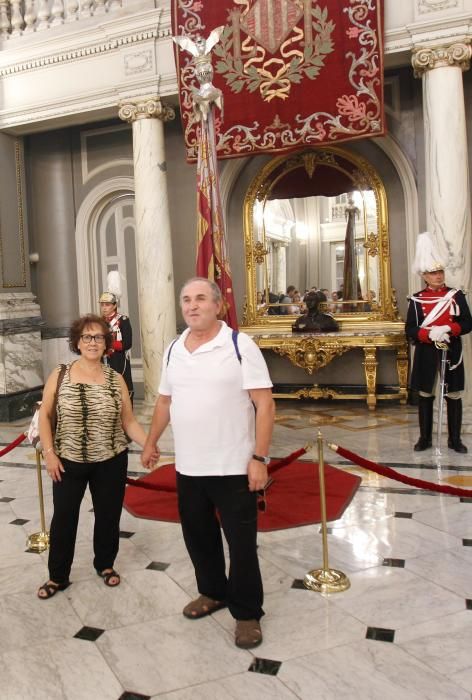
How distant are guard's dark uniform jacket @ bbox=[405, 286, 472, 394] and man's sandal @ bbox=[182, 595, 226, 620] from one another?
3471mm

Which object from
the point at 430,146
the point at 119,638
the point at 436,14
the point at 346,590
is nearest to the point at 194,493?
the point at 119,638

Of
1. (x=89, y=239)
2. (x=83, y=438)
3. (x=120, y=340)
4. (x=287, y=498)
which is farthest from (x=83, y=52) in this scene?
(x=83, y=438)

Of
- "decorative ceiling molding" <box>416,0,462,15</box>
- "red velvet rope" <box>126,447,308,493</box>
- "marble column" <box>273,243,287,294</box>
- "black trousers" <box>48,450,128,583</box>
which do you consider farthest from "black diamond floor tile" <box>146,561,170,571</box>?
"decorative ceiling molding" <box>416,0,462,15</box>

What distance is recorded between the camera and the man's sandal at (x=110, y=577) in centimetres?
349

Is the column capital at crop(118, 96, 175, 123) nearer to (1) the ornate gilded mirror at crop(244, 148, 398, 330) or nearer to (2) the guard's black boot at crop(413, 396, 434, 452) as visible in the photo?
(1) the ornate gilded mirror at crop(244, 148, 398, 330)

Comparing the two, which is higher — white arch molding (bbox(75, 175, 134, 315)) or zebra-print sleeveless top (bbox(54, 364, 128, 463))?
white arch molding (bbox(75, 175, 134, 315))

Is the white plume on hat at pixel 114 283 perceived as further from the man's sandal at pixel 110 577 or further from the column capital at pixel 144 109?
the man's sandal at pixel 110 577

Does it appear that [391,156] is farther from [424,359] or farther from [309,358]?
[424,359]

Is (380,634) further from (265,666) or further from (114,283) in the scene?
(114,283)

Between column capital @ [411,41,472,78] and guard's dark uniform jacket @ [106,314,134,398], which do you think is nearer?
column capital @ [411,41,472,78]

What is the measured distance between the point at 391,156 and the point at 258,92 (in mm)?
2066

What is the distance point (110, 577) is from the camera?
3.52m

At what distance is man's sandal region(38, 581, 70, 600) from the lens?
336 cm

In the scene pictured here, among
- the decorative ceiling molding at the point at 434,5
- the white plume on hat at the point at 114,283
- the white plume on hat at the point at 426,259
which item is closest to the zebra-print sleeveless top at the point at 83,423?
the white plume on hat at the point at 426,259
